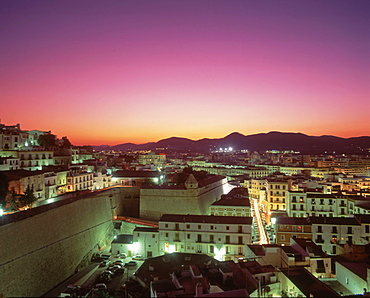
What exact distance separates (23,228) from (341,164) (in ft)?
277

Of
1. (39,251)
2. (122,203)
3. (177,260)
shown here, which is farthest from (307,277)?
(122,203)

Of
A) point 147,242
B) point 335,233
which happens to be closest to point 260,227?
point 335,233

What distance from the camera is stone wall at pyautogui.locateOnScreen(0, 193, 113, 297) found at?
1705 cm

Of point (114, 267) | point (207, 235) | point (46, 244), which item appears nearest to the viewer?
point (46, 244)

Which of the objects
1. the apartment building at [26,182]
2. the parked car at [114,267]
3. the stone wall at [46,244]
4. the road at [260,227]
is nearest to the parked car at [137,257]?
the parked car at [114,267]

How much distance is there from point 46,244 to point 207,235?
1124 cm

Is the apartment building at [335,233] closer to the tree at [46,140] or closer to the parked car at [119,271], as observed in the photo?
the parked car at [119,271]

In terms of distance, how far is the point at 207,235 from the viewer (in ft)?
79.9

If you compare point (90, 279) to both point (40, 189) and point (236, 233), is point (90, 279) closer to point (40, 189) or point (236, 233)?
point (236, 233)

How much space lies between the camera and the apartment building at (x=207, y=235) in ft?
77.6

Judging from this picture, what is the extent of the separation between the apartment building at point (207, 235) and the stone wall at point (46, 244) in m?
5.91

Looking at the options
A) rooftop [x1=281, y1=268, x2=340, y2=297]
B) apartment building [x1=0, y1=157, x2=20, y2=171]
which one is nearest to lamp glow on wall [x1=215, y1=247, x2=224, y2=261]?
rooftop [x1=281, y1=268, x2=340, y2=297]

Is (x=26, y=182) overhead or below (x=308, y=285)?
overhead

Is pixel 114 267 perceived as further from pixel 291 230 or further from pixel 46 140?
pixel 46 140
